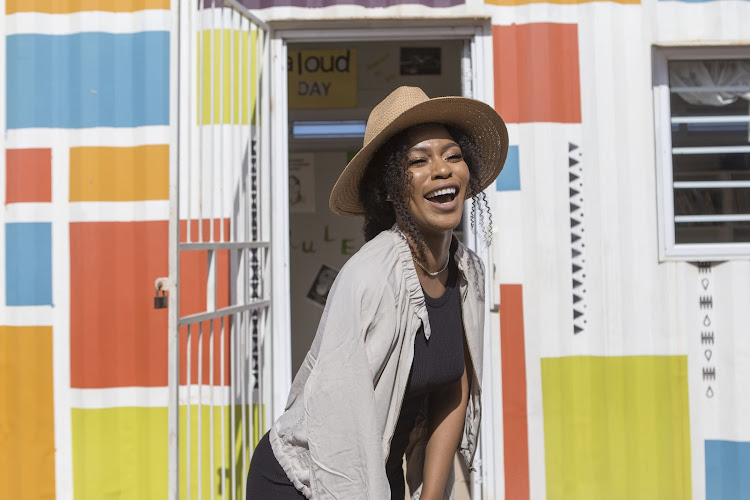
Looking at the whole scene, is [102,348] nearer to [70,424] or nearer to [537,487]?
[70,424]

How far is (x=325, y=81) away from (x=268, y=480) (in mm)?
3419

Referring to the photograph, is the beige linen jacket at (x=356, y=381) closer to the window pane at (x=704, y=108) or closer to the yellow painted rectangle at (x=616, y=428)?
the yellow painted rectangle at (x=616, y=428)

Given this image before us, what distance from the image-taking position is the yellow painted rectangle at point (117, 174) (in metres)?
3.45

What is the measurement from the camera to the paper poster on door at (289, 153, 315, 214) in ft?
16.7

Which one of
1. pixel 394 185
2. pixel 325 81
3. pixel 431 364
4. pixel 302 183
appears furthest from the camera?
pixel 302 183

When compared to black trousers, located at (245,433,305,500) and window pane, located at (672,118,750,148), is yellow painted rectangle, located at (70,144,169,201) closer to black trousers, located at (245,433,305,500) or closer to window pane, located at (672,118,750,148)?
black trousers, located at (245,433,305,500)

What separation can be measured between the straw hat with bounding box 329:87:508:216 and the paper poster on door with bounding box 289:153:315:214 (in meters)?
2.75

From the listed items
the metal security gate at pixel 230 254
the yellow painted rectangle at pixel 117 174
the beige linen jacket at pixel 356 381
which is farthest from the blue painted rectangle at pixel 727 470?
the yellow painted rectangle at pixel 117 174

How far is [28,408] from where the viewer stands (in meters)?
3.46

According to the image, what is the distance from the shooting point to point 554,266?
3438mm

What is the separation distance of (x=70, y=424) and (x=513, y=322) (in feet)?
Answer: 6.97

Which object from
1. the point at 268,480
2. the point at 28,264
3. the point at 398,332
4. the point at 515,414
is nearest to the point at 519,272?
the point at 515,414

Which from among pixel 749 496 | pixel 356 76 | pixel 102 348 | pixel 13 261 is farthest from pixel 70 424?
pixel 749 496

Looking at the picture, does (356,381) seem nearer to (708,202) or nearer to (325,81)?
(708,202)
